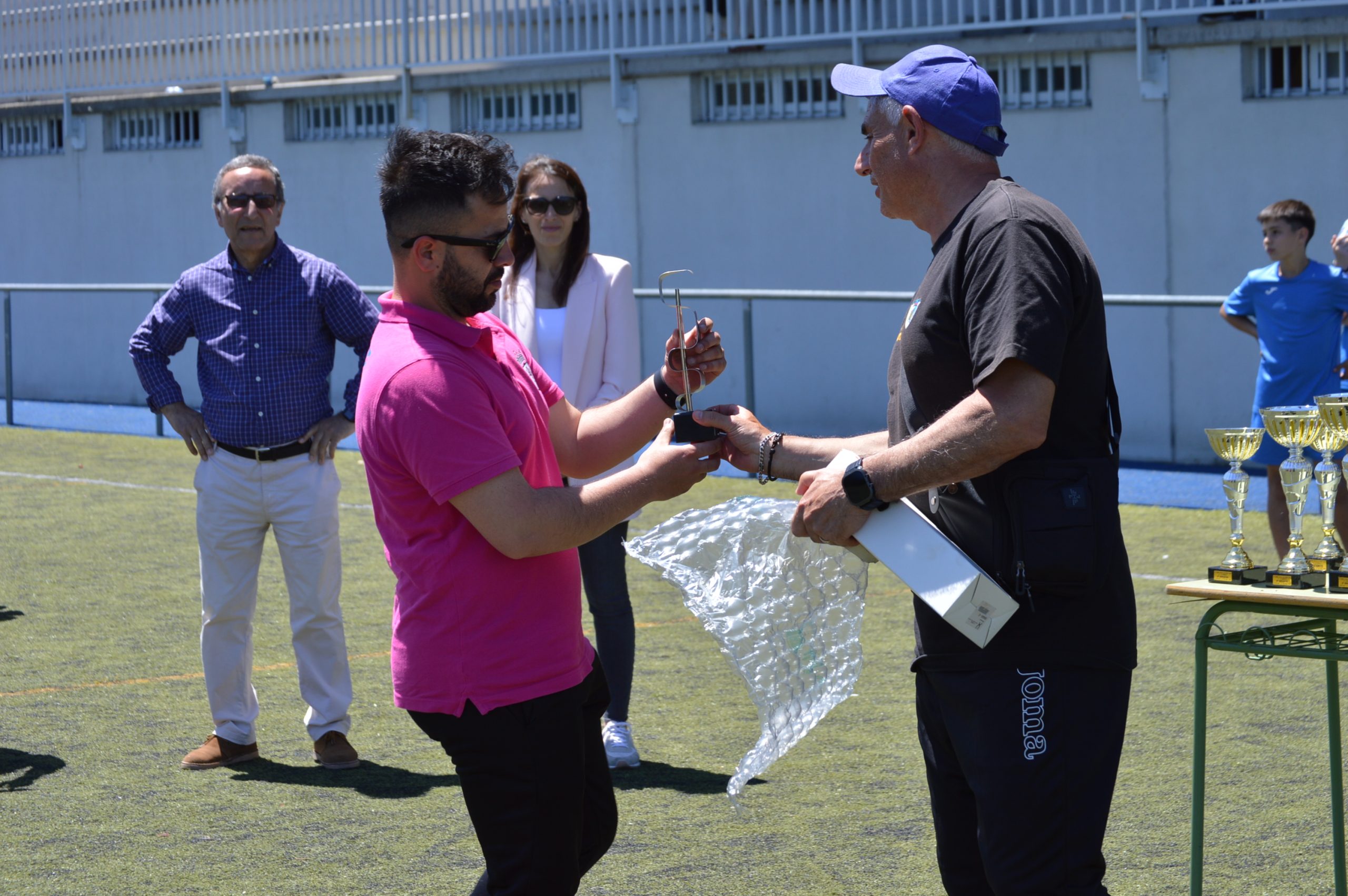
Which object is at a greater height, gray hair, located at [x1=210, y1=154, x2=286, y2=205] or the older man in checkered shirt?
gray hair, located at [x1=210, y1=154, x2=286, y2=205]

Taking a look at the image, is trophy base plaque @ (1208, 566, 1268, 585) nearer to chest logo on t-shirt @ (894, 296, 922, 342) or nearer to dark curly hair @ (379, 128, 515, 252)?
chest logo on t-shirt @ (894, 296, 922, 342)

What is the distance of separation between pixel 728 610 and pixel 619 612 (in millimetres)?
2155

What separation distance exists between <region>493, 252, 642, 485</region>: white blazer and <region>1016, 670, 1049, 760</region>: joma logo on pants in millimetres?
3015

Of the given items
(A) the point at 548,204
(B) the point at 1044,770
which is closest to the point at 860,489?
(B) the point at 1044,770

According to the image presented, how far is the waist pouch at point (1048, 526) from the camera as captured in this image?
311cm

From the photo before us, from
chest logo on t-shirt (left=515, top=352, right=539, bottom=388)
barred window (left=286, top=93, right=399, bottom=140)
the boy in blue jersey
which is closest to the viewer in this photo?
chest logo on t-shirt (left=515, top=352, right=539, bottom=388)

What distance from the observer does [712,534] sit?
3.87 m

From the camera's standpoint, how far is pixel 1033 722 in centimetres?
317

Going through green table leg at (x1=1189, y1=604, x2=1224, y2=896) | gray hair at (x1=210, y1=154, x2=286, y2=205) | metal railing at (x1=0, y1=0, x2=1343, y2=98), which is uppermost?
metal railing at (x1=0, y1=0, x2=1343, y2=98)

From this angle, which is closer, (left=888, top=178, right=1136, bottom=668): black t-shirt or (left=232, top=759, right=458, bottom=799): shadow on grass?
(left=888, top=178, right=1136, bottom=668): black t-shirt

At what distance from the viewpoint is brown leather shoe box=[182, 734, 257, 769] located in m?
6.06

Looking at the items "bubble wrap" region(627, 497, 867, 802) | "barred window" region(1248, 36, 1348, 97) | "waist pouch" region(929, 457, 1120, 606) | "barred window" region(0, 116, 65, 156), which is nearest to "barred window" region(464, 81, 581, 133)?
"barred window" region(0, 116, 65, 156)

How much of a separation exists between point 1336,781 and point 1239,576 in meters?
0.81

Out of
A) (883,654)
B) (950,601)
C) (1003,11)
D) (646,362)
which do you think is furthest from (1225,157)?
(950,601)
